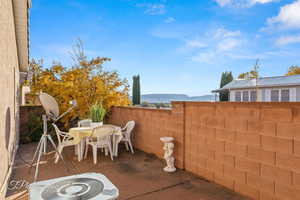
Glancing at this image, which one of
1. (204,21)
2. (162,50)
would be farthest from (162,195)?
(162,50)

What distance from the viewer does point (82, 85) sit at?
6.48m

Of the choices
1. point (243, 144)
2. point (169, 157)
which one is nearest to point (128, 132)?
point (169, 157)

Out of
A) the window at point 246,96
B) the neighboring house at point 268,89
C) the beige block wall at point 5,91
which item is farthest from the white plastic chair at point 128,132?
the window at point 246,96

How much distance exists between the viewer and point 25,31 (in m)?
4.95

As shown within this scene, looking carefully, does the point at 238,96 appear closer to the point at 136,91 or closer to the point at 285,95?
the point at 285,95

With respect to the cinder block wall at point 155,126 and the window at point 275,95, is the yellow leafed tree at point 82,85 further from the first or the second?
the window at point 275,95

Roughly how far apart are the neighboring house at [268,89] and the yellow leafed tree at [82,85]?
40.3 feet

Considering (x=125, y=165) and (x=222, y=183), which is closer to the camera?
(x=222, y=183)

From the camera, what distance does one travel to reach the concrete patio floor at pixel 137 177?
104 inches

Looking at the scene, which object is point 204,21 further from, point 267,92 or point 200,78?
point 200,78

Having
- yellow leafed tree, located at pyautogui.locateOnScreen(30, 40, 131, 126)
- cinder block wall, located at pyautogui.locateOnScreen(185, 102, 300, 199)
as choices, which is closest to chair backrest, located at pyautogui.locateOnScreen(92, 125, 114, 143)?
cinder block wall, located at pyautogui.locateOnScreen(185, 102, 300, 199)

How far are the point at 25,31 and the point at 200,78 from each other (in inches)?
702

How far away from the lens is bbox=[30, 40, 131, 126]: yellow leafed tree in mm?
6277

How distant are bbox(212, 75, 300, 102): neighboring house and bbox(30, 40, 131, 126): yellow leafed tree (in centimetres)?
1227
